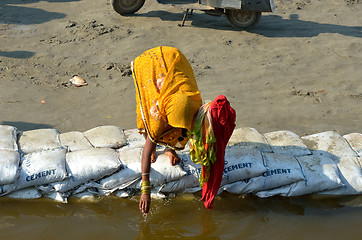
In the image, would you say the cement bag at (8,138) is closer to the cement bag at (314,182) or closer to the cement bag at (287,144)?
the cement bag at (314,182)

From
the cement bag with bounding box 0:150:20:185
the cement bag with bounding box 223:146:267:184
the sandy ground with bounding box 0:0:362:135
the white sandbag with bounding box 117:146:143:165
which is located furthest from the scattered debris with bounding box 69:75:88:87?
the cement bag with bounding box 223:146:267:184

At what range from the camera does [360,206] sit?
346 cm

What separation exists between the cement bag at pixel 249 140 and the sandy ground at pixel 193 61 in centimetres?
56

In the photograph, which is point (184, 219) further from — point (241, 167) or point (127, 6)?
point (127, 6)

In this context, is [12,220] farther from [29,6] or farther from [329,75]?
[29,6]

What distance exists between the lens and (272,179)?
134 inches

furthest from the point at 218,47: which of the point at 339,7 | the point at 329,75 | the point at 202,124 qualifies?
the point at 202,124

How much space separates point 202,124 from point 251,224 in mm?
1170

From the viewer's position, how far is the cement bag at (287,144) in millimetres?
3639

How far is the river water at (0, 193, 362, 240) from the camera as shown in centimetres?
315

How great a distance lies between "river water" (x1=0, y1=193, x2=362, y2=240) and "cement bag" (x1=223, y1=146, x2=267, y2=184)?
228 millimetres

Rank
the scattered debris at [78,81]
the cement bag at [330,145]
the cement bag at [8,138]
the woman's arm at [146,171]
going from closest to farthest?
the woman's arm at [146,171]
the cement bag at [8,138]
the cement bag at [330,145]
the scattered debris at [78,81]

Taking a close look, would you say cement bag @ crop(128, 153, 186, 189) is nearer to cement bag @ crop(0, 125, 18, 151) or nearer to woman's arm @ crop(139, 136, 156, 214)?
woman's arm @ crop(139, 136, 156, 214)

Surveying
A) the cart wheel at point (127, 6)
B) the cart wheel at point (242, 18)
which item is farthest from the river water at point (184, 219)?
the cart wheel at point (127, 6)
